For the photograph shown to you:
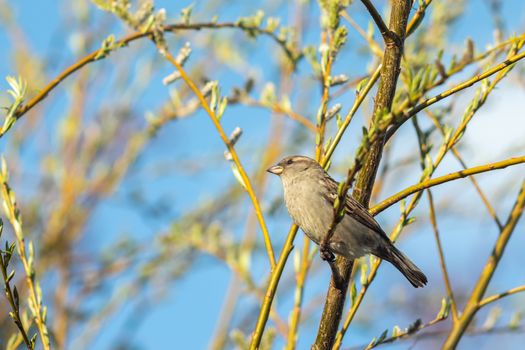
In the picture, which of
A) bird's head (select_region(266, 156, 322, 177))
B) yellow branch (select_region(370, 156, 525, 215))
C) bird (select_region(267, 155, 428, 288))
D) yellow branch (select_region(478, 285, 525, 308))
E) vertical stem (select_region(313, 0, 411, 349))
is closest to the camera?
yellow branch (select_region(370, 156, 525, 215))

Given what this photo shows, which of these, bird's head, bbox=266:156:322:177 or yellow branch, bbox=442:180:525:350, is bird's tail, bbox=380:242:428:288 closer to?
bird's head, bbox=266:156:322:177

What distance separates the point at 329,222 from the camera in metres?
3.39

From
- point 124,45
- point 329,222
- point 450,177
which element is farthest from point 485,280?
point 124,45

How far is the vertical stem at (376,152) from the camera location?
1.96 m

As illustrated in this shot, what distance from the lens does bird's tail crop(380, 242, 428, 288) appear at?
319 cm

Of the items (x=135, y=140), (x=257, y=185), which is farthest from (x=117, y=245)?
(x=257, y=185)

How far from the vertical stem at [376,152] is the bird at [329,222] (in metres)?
0.67

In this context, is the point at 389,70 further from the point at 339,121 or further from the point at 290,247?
the point at 290,247

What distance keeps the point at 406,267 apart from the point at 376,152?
4.56 feet

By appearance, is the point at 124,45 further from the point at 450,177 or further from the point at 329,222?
the point at 329,222

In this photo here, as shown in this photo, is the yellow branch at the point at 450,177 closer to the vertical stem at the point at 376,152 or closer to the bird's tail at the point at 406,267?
the vertical stem at the point at 376,152

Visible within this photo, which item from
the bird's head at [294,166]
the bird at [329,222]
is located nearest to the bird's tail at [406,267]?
the bird at [329,222]

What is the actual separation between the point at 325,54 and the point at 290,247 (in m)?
0.79

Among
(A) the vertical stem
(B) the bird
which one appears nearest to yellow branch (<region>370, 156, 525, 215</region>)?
(A) the vertical stem
